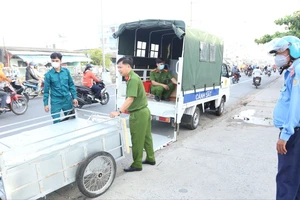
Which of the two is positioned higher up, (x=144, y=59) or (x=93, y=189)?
(x=144, y=59)

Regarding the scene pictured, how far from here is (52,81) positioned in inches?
161

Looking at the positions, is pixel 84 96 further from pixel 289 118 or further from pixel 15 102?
pixel 289 118

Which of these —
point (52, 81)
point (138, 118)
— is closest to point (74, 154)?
point (138, 118)

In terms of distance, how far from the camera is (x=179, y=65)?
15.9ft

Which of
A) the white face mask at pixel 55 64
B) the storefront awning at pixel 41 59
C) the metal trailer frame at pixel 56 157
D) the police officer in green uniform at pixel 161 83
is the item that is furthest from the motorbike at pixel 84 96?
the storefront awning at pixel 41 59

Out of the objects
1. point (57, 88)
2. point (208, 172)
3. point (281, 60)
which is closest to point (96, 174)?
point (208, 172)

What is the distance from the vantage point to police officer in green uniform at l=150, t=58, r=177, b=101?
19.4 ft

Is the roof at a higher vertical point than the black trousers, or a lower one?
higher

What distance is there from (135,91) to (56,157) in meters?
1.35

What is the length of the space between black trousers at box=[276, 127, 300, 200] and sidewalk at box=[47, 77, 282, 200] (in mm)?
730

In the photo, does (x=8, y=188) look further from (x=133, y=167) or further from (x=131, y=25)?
(x=131, y=25)

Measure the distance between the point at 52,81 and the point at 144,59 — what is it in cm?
349

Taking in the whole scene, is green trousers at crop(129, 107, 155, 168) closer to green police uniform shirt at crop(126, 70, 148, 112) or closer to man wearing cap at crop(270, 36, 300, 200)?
green police uniform shirt at crop(126, 70, 148, 112)

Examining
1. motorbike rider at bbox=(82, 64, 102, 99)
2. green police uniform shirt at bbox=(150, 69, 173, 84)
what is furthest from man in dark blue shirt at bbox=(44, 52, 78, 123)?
motorbike rider at bbox=(82, 64, 102, 99)
